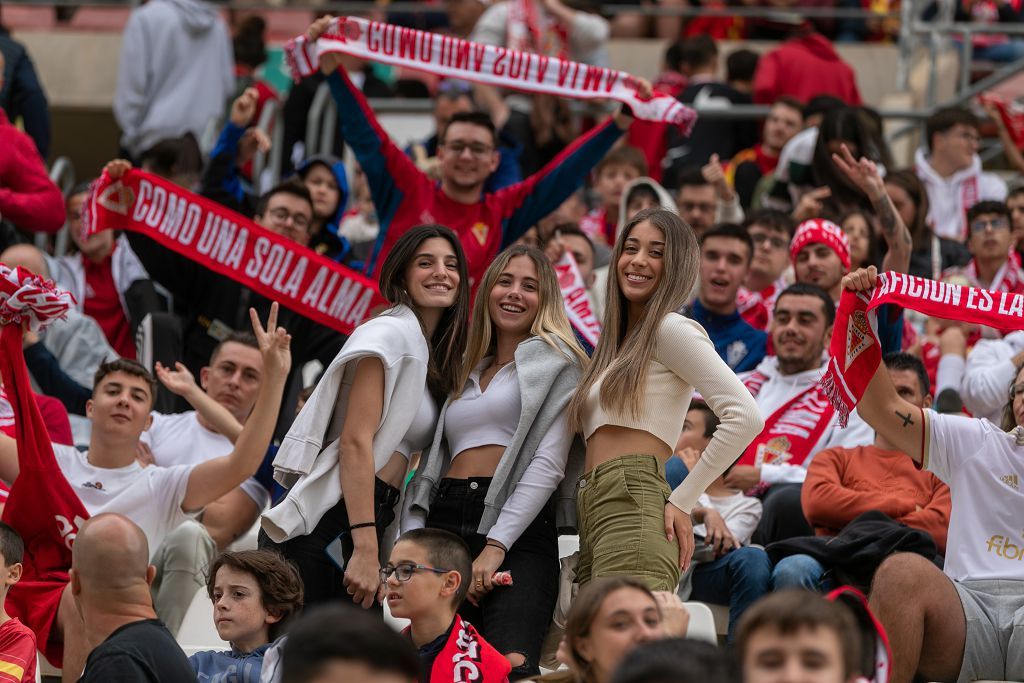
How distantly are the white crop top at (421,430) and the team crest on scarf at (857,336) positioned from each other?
59.6 inches

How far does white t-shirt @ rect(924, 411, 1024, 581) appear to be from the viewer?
20.5 feet

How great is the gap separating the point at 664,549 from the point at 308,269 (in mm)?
3423

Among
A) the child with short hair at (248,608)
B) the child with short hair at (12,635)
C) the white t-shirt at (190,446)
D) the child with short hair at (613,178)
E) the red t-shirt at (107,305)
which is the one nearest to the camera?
the child with short hair at (12,635)

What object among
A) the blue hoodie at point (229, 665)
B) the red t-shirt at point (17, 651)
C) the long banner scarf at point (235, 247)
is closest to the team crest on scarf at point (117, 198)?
the long banner scarf at point (235, 247)

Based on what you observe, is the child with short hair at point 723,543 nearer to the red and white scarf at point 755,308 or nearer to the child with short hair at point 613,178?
the red and white scarf at point 755,308

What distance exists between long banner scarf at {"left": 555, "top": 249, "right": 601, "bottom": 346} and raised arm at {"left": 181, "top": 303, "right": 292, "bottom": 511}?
6.75ft

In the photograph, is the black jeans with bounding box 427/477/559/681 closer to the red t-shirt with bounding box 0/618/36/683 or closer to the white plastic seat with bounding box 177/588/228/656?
the white plastic seat with bounding box 177/588/228/656

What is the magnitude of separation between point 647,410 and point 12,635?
2.29 meters

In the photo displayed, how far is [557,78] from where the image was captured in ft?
29.3

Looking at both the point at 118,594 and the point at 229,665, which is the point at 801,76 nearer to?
the point at 229,665

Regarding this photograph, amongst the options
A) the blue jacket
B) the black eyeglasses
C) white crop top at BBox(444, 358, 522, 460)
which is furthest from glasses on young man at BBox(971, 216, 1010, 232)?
the black eyeglasses

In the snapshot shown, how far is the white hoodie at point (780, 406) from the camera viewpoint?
750 centimetres

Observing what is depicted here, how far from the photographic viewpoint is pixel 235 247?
337 inches

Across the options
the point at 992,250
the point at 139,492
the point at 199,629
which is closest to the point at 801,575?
the point at 199,629
